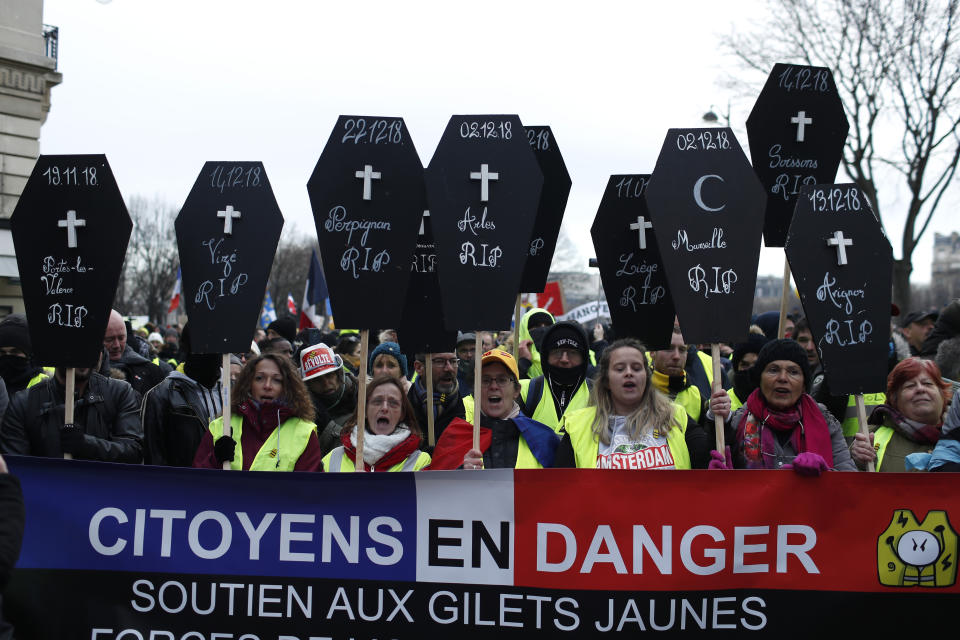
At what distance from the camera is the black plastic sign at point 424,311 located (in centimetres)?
538

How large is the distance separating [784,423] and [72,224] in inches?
146

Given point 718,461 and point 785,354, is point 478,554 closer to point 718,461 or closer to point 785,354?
point 718,461

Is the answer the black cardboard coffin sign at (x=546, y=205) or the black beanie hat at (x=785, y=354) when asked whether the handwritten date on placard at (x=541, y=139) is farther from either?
the black beanie hat at (x=785, y=354)

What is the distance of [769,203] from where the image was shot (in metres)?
5.44

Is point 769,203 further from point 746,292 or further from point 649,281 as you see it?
point 746,292

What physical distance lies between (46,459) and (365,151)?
2128 millimetres

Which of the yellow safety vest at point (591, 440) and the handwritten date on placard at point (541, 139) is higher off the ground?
the handwritten date on placard at point (541, 139)

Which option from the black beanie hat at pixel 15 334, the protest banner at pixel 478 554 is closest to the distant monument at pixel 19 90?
the black beanie hat at pixel 15 334

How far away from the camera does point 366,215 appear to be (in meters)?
4.61

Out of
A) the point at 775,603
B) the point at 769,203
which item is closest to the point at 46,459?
the point at 775,603

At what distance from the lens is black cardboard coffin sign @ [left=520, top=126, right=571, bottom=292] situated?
228 inches

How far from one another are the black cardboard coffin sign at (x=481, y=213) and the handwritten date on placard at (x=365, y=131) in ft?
1.03

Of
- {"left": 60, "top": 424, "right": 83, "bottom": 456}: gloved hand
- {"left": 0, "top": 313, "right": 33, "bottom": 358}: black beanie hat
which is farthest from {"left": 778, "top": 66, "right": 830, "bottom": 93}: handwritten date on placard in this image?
{"left": 0, "top": 313, "right": 33, "bottom": 358}: black beanie hat

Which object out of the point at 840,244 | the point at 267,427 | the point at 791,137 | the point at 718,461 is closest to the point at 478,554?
the point at 718,461
